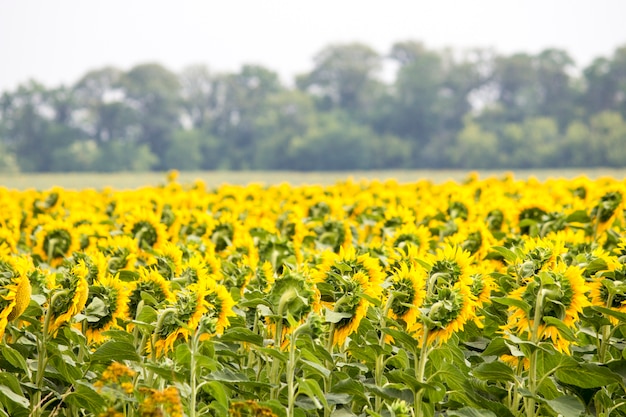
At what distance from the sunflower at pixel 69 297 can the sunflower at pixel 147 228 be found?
2602 millimetres

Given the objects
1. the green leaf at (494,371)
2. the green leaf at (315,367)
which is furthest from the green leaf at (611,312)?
the green leaf at (315,367)

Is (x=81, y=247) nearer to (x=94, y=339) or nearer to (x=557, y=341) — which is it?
(x=94, y=339)

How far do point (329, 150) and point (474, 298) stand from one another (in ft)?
181

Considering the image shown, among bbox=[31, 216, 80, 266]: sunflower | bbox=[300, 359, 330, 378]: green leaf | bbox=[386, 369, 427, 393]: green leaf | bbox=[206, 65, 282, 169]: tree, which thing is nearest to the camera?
bbox=[300, 359, 330, 378]: green leaf

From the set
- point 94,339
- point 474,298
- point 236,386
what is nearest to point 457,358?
point 474,298

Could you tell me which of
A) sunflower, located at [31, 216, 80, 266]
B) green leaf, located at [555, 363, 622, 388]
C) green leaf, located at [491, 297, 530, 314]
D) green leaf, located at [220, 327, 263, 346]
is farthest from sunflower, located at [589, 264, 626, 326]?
sunflower, located at [31, 216, 80, 266]

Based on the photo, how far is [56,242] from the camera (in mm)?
6008

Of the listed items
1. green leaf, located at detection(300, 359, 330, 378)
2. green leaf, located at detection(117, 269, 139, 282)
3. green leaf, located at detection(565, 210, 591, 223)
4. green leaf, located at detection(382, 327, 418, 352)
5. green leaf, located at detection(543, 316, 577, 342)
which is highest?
Answer: green leaf, located at detection(565, 210, 591, 223)

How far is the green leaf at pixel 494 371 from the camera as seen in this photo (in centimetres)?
327

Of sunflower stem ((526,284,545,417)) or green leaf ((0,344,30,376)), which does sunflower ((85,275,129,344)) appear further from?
sunflower stem ((526,284,545,417))

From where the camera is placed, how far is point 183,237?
23.1 ft

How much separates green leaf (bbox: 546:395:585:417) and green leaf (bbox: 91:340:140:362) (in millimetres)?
1498

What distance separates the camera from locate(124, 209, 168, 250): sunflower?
6.09 m

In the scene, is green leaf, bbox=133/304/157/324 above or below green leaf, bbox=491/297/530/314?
below
